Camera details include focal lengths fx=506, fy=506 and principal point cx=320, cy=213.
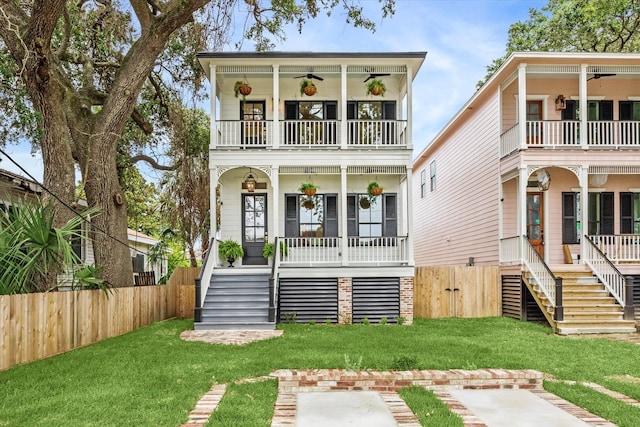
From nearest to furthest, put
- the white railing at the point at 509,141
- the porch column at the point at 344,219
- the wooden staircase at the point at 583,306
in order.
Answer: the wooden staircase at the point at 583,306, the porch column at the point at 344,219, the white railing at the point at 509,141

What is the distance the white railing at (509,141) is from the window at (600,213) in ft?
9.59

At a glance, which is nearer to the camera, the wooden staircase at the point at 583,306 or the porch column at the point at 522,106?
the wooden staircase at the point at 583,306

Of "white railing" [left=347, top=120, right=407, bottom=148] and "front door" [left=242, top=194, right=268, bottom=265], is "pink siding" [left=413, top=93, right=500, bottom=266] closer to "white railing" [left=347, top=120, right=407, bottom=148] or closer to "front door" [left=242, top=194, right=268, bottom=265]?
"white railing" [left=347, top=120, right=407, bottom=148]

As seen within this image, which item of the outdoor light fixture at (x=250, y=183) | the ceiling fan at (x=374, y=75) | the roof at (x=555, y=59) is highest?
the roof at (x=555, y=59)

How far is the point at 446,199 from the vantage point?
1995 centimetres

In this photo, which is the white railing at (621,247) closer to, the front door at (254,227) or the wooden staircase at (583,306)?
the wooden staircase at (583,306)

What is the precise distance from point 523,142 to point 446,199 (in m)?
6.60

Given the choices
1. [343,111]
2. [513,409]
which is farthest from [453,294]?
[513,409]

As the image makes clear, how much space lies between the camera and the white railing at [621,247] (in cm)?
1367

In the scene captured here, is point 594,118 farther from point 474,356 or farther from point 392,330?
point 474,356

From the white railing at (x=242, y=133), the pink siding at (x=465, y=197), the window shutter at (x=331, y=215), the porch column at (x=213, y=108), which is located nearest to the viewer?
the porch column at (x=213, y=108)

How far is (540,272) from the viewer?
493 inches

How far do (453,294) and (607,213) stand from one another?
535cm

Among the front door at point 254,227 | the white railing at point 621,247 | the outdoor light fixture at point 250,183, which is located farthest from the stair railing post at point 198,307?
the white railing at point 621,247
